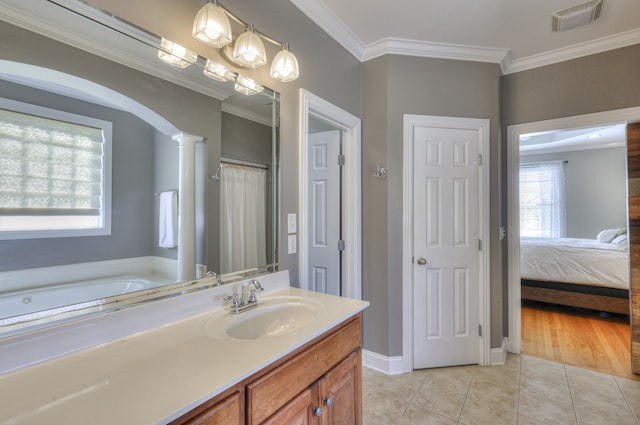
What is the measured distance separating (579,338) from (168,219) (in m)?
3.78

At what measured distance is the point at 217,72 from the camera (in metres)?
1.37

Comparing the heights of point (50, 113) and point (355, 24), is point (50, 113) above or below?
below

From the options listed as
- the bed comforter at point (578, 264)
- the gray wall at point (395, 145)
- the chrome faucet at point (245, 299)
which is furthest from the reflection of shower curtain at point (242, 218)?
Answer: the bed comforter at point (578, 264)

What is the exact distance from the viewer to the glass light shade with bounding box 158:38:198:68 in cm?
116

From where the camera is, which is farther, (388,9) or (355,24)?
(355,24)

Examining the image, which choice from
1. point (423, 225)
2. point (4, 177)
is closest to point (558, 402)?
point (423, 225)

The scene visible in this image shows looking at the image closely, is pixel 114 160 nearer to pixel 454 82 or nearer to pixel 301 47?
pixel 301 47

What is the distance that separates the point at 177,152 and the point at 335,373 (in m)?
1.14

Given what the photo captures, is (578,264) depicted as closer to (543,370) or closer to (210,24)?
(543,370)

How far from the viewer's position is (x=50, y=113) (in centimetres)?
91

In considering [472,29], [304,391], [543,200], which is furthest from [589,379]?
[543,200]

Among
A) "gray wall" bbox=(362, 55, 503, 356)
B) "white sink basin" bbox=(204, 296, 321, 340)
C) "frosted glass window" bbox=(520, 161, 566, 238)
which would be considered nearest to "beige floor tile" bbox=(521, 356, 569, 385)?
"gray wall" bbox=(362, 55, 503, 356)

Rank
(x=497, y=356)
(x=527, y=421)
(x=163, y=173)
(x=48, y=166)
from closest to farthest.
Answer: (x=48, y=166), (x=163, y=173), (x=527, y=421), (x=497, y=356)

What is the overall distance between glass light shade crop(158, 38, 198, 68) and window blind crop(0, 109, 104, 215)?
0.40 meters
